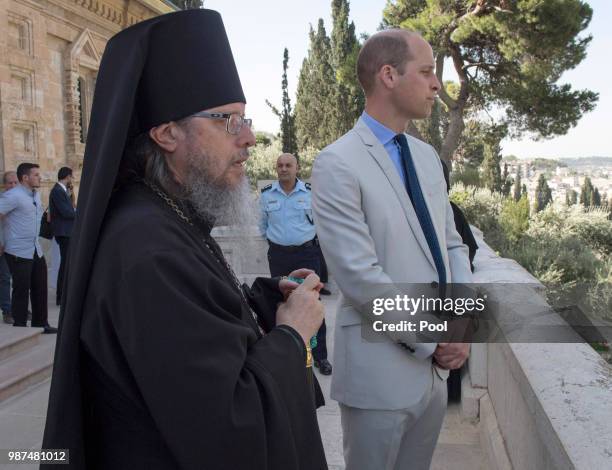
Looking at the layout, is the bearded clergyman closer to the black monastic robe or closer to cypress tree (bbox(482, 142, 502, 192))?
the black monastic robe

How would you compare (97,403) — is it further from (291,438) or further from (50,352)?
(50,352)

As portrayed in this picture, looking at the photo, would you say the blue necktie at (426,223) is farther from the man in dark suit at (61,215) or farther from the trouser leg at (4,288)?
the man in dark suit at (61,215)

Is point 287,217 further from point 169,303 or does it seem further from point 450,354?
point 169,303

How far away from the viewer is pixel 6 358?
4867 mm

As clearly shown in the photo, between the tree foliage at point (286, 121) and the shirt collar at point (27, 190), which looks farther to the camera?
the tree foliage at point (286, 121)

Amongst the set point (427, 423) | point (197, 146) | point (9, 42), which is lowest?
point (427, 423)

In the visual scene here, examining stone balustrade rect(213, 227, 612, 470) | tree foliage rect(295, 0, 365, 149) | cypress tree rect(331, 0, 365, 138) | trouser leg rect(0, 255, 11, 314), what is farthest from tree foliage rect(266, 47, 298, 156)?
stone balustrade rect(213, 227, 612, 470)

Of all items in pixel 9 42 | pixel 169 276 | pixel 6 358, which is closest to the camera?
pixel 169 276

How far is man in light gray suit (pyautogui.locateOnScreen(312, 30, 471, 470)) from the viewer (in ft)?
6.31

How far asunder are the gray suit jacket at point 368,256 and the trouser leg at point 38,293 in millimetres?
4845

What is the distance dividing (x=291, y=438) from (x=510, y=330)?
1.93 metres

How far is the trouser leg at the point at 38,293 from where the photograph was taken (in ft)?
19.3

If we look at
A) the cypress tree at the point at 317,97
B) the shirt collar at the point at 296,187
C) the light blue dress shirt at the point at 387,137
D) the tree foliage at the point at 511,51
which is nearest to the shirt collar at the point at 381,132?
the light blue dress shirt at the point at 387,137

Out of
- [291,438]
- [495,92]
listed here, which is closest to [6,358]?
[291,438]
